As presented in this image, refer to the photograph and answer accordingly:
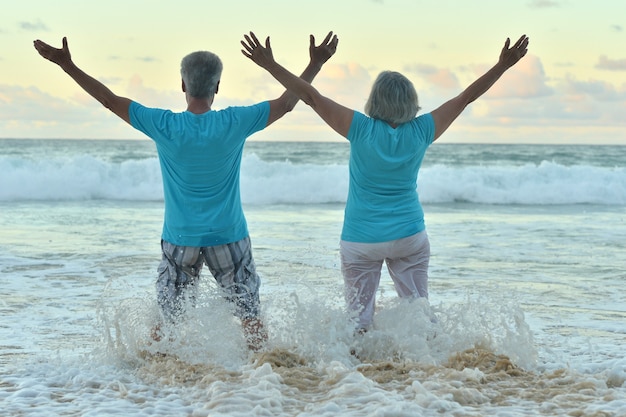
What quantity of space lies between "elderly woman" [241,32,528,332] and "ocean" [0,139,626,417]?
0.38 metres

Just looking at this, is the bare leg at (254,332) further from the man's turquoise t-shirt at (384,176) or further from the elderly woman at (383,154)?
the man's turquoise t-shirt at (384,176)

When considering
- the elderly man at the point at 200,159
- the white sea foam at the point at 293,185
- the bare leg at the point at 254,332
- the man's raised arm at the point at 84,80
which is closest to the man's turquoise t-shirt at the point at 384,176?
the elderly man at the point at 200,159

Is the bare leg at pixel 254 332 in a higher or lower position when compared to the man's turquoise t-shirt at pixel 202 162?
lower

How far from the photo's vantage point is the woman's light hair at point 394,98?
4637 mm

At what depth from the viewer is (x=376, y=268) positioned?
4.89 m

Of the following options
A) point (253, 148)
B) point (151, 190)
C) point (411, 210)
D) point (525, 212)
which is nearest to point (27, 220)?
point (151, 190)

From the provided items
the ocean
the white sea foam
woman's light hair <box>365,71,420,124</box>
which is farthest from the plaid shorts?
the white sea foam

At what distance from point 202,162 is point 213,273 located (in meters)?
0.66

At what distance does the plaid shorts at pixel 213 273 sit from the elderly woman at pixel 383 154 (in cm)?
59

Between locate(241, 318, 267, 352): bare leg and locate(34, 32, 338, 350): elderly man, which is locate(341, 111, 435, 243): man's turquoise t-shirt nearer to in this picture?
locate(34, 32, 338, 350): elderly man

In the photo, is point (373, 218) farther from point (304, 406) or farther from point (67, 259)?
point (67, 259)

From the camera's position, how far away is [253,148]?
4109cm

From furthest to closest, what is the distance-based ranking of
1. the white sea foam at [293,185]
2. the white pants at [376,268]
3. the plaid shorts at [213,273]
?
1. the white sea foam at [293,185]
2. the white pants at [376,268]
3. the plaid shorts at [213,273]

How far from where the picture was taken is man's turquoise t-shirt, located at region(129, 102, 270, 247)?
444 centimetres
